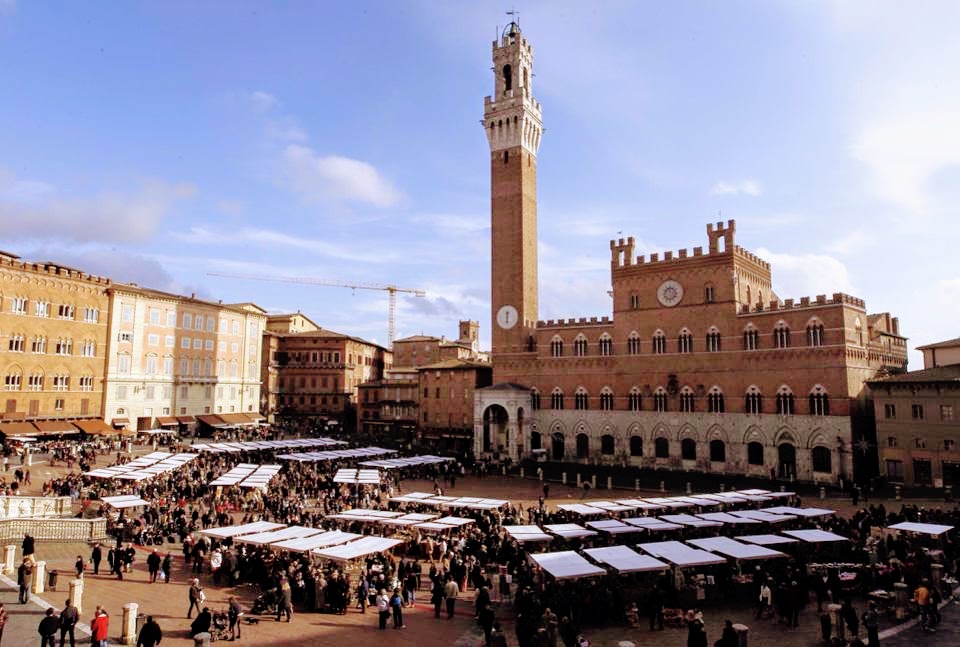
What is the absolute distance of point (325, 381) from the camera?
245ft

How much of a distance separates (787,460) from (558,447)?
56.9 feet

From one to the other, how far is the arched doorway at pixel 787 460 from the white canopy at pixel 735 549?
24.2m

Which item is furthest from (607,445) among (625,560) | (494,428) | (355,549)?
(355,549)

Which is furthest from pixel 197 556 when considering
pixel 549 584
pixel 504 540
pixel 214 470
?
pixel 214 470

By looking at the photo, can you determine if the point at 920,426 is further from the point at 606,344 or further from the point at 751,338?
the point at 606,344

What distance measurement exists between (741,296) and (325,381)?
1913 inches

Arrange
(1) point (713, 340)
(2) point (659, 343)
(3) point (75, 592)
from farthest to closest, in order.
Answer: (2) point (659, 343) → (1) point (713, 340) → (3) point (75, 592)

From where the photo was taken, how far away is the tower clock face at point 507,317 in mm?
54188

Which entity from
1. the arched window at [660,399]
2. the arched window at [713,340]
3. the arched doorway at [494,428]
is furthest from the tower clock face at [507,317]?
the arched window at [713,340]

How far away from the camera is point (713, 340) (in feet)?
144

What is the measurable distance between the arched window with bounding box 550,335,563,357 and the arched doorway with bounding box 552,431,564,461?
641cm

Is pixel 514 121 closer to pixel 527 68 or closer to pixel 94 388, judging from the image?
pixel 527 68

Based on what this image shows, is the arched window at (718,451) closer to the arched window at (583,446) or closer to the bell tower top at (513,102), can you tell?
the arched window at (583,446)

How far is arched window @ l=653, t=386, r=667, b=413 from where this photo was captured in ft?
151
